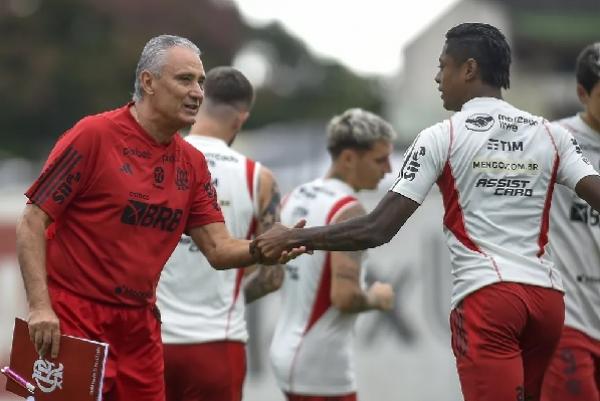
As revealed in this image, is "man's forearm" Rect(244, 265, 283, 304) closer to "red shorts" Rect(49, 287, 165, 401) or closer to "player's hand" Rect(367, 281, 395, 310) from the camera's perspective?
"player's hand" Rect(367, 281, 395, 310)

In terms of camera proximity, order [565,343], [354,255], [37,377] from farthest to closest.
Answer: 1. [354,255]
2. [565,343]
3. [37,377]

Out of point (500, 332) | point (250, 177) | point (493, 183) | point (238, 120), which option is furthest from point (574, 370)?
point (238, 120)

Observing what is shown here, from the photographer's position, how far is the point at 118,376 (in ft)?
19.7

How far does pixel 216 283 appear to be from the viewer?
7602 millimetres

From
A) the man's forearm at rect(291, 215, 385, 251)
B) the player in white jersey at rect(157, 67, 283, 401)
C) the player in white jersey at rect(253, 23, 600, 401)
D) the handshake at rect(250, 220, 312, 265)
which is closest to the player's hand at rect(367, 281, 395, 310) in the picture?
the player in white jersey at rect(157, 67, 283, 401)

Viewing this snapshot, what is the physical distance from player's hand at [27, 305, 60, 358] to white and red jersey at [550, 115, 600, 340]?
2858 mm

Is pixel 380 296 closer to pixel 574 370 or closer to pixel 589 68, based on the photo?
pixel 574 370

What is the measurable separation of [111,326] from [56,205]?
60 centimetres

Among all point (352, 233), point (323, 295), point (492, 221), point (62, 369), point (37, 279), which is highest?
point (492, 221)

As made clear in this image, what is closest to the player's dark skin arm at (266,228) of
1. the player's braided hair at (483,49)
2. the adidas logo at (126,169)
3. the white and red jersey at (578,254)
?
the white and red jersey at (578,254)

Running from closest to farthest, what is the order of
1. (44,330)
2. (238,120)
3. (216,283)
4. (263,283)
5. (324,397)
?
1. (44,330)
2. (216,283)
3. (238,120)
4. (324,397)
5. (263,283)

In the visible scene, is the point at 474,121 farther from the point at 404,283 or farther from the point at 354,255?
the point at 404,283

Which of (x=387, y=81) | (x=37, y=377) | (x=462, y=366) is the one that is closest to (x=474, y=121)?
(x=462, y=366)

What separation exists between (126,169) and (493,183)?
163 centimetres
